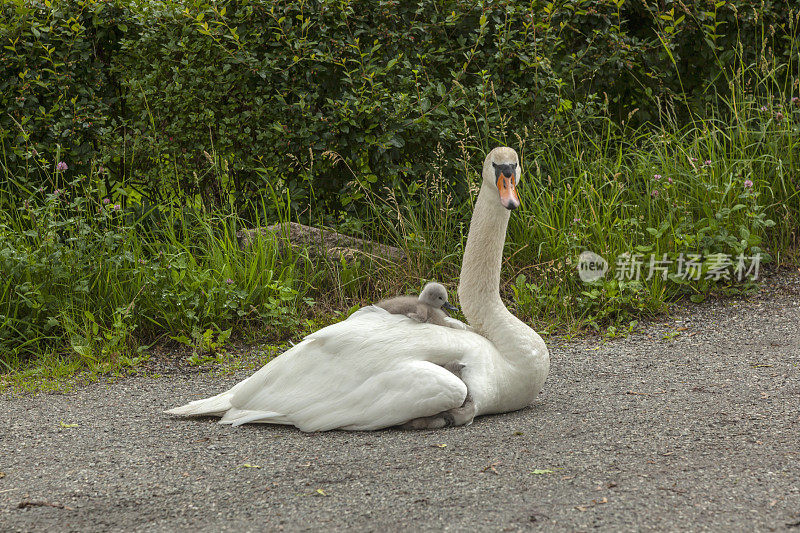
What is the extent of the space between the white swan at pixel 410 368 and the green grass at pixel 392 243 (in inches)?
62.6

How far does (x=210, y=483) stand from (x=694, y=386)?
273cm

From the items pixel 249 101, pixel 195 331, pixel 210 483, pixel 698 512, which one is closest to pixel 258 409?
pixel 210 483

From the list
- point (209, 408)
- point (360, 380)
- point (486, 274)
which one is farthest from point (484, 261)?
point (209, 408)

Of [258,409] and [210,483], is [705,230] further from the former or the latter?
[210,483]

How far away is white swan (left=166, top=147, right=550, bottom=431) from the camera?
4242 mm

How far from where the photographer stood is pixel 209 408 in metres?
4.65

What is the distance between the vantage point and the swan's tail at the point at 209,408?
4.64 metres

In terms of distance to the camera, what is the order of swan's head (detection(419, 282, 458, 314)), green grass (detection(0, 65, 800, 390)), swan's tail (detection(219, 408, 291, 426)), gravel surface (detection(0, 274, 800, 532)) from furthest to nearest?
green grass (detection(0, 65, 800, 390)) < swan's head (detection(419, 282, 458, 314)) < swan's tail (detection(219, 408, 291, 426)) < gravel surface (detection(0, 274, 800, 532))

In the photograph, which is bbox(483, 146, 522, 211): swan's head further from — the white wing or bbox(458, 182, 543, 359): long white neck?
the white wing

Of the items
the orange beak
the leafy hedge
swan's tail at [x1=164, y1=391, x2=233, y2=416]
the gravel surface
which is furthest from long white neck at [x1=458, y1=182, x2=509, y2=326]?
the leafy hedge

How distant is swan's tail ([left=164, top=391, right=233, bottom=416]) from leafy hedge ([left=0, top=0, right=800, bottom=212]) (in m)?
2.63

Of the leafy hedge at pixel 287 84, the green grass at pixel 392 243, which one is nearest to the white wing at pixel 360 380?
the green grass at pixel 392 243

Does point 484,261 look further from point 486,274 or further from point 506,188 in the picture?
point 506,188

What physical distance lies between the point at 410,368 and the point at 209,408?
1.15 meters
